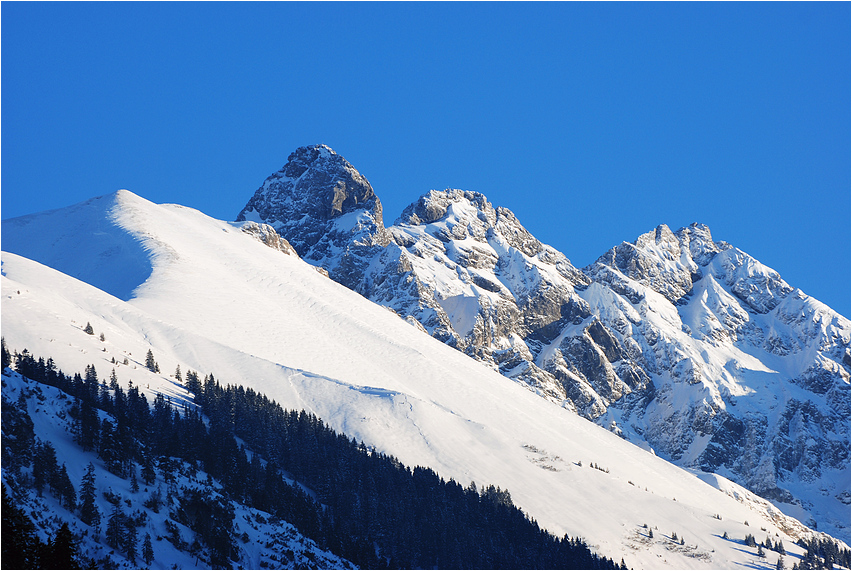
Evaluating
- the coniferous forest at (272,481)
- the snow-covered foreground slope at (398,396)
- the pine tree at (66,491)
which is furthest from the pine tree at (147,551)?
the snow-covered foreground slope at (398,396)

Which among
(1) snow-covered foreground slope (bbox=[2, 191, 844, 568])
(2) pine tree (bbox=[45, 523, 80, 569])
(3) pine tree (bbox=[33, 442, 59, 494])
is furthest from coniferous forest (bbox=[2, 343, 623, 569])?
(1) snow-covered foreground slope (bbox=[2, 191, 844, 568])

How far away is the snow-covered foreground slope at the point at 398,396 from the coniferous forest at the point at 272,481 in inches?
392

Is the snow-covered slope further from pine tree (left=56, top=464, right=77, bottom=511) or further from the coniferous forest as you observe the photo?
the coniferous forest

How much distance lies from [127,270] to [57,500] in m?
132

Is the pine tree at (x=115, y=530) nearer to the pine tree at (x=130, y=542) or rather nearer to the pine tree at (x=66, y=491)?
the pine tree at (x=130, y=542)

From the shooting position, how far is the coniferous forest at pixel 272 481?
75312 millimetres

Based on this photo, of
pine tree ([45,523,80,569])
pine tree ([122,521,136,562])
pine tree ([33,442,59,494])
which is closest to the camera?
pine tree ([45,523,80,569])

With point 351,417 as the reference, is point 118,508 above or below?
below

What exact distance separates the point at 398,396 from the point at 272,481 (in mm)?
57534

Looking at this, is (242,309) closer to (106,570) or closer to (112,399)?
(112,399)

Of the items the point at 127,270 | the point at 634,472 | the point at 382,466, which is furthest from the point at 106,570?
the point at 127,270

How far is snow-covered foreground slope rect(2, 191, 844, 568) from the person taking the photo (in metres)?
126

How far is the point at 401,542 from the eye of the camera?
9719 centimetres

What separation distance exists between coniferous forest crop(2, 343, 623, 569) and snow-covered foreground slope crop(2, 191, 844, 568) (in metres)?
9.95
